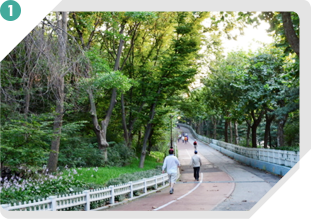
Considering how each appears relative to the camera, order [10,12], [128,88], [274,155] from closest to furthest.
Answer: [10,12] → [128,88] → [274,155]

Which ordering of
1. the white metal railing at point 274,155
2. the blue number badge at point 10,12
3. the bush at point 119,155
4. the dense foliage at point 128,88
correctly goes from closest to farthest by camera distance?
the blue number badge at point 10,12 < the dense foliage at point 128,88 < the white metal railing at point 274,155 < the bush at point 119,155

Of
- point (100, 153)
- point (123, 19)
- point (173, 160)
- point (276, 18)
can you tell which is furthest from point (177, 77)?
point (276, 18)

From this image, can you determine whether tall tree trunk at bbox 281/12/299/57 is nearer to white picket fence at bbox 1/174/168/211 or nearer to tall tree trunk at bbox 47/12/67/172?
tall tree trunk at bbox 47/12/67/172

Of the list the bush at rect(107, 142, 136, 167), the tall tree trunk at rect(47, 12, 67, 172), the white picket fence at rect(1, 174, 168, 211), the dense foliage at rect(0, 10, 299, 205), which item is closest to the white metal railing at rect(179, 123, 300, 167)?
the dense foliage at rect(0, 10, 299, 205)

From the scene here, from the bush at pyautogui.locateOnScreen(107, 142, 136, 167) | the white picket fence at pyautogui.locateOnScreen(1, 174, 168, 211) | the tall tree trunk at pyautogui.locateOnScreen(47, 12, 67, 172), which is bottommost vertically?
the bush at pyautogui.locateOnScreen(107, 142, 136, 167)

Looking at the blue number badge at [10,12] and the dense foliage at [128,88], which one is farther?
the dense foliage at [128,88]

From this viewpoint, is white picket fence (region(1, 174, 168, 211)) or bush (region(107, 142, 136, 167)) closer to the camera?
white picket fence (region(1, 174, 168, 211))

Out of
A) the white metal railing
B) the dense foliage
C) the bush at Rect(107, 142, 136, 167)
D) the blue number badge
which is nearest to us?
the blue number badge

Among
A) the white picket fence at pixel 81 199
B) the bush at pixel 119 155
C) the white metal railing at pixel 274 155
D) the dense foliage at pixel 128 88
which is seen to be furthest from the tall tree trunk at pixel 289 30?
the bush at pixel 119 155

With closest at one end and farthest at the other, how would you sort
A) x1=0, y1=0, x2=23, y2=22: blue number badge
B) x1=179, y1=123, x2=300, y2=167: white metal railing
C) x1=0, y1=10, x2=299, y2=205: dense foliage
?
x1=0, y1=0, x2=23, y2=22: blue number badge → x1=0, y1=10, x2=299, y2=205: dense foliage → x1=179, y1=123, x2=300, y2=167: white metal railing

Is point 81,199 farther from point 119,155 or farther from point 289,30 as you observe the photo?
point 119,155

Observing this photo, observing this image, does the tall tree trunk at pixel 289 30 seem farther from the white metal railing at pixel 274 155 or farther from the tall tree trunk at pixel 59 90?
the white metal railing at pixel 274 155

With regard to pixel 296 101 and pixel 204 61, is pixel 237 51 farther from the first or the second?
pixel 296 101

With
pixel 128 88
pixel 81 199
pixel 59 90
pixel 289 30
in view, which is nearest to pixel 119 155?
pixel 128 88
